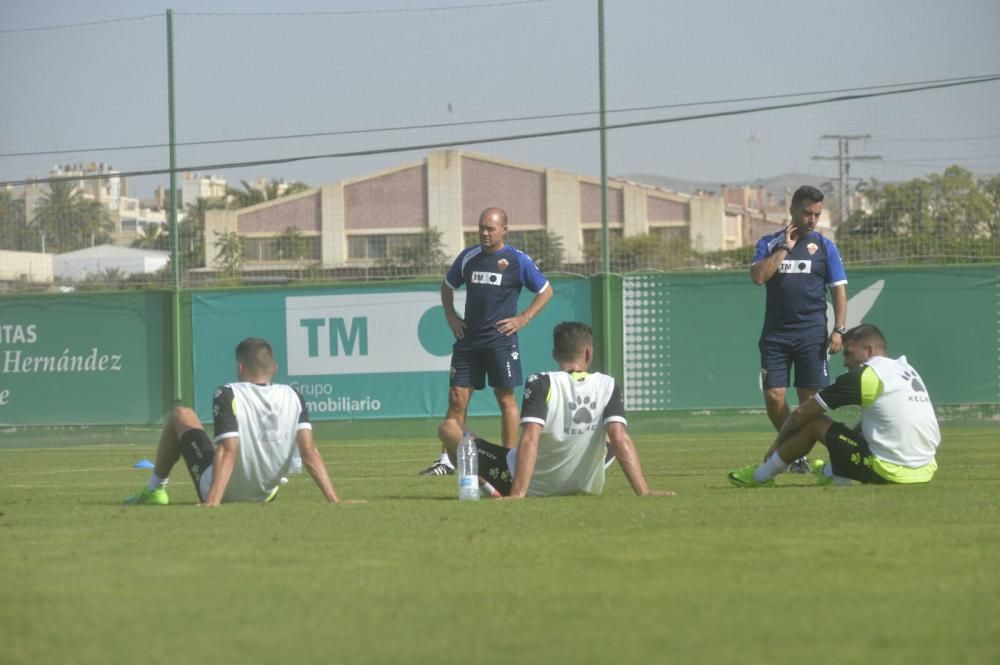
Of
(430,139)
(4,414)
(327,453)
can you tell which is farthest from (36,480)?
(430,139)

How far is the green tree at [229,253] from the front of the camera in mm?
19375

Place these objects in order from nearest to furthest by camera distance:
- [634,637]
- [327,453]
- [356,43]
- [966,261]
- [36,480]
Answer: [634,637] → [36,480] → [327,453] → [966,261] → [356,43]

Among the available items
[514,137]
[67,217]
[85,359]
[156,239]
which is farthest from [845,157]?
[67,217]

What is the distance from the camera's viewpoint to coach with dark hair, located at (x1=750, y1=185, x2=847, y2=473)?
1078 centimetres

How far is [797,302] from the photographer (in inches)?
429

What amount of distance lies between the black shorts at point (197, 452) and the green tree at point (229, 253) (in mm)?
11130

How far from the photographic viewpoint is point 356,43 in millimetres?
19734

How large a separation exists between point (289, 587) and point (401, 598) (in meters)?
0.46

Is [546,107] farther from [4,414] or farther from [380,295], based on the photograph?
[4,414]

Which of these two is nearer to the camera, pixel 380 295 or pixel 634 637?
pixel 634 637

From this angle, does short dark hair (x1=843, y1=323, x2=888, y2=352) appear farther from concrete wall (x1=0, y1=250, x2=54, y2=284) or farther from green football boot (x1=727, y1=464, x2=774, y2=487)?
concrete wall (x1=0, y1=250, x2=54, y2=284)

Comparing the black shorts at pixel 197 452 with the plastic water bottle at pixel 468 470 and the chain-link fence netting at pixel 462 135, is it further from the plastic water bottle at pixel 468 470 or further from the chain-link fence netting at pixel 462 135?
the chain-link fence netting at pixel 462 135

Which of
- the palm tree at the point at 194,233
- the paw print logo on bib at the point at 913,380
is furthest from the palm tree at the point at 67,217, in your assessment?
the paw print logo on bib at the point at 913,380

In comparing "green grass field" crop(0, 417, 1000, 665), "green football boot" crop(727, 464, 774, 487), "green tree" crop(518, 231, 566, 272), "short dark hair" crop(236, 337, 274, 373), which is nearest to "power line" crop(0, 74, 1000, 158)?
"green tree" crop(518, 231, 566, 272)
